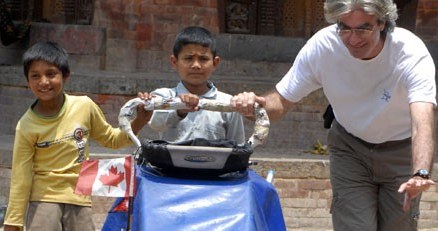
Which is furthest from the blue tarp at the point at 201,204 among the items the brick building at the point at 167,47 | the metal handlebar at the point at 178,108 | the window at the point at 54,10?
the window at the point at 54,10

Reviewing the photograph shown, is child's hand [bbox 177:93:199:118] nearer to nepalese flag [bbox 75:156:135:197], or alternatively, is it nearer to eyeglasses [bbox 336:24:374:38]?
nepalese flag [bbox 75:156:135:197]

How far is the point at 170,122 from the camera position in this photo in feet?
16.2

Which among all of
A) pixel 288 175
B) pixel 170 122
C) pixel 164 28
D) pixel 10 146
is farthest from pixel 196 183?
pixel 164 28

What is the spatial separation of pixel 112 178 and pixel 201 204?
0.51 meters

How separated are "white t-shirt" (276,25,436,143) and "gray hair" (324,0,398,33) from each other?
20cm

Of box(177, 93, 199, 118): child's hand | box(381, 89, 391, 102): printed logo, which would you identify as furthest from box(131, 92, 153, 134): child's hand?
box(381, 89, 391, 102): printed logo

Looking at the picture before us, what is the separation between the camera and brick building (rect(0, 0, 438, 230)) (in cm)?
1073

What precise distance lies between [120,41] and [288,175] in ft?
10.9

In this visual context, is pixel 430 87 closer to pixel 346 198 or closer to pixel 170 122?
pixel 346 198

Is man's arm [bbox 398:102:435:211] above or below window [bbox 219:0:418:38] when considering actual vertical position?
below

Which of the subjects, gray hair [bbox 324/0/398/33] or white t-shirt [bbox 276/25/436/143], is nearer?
gray hair [bbox 324/0/398/33]

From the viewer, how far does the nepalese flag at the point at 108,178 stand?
4.29 m

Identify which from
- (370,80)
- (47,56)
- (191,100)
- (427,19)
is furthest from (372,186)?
(427,19)

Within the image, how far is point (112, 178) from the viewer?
4355 millimetres
